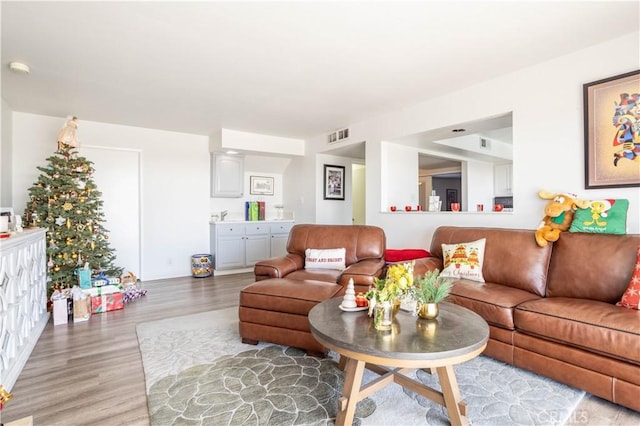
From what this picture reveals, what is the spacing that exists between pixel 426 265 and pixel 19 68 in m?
3.93

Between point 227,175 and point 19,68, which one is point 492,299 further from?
point 227,175

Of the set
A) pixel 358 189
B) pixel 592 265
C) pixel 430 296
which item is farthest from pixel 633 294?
pixel 358 189

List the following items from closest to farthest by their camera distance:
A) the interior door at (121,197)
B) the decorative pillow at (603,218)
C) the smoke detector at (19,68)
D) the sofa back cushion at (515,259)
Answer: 1. the decorative pillow at (603,218)
2. the sofa back cushion at (515,259)
3. the smoke detector at (19,68)
4. the interior door at (121,197)

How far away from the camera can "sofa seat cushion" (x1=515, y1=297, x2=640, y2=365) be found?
1.65 m

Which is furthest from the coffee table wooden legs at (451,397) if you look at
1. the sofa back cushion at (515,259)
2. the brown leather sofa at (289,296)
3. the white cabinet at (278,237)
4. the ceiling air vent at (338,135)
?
the white cabinet at (278,237)

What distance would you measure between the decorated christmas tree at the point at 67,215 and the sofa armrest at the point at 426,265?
3561mm

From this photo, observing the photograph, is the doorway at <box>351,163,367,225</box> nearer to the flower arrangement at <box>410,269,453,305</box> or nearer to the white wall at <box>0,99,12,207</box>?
the flower arrangement at <box>410,269,453,305</box>

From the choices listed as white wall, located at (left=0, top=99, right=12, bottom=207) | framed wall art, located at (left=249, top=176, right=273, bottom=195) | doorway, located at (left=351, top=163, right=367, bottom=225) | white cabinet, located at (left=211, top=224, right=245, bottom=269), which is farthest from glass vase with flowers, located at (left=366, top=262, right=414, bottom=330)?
doorway, located at (left=351, top=163, right=367, bottom=225)

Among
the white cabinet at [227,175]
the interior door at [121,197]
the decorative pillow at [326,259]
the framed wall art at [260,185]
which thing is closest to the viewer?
the decorative pillow at [326,259]

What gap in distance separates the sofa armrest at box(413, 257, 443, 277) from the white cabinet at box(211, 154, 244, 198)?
3774 millimetres

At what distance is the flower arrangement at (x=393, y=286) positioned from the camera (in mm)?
1676

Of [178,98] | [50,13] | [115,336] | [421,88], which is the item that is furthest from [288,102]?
[115,336]

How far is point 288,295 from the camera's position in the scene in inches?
95.4

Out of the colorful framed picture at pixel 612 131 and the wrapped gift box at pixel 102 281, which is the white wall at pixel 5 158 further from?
the colorful framed picture at pixel 612 131
